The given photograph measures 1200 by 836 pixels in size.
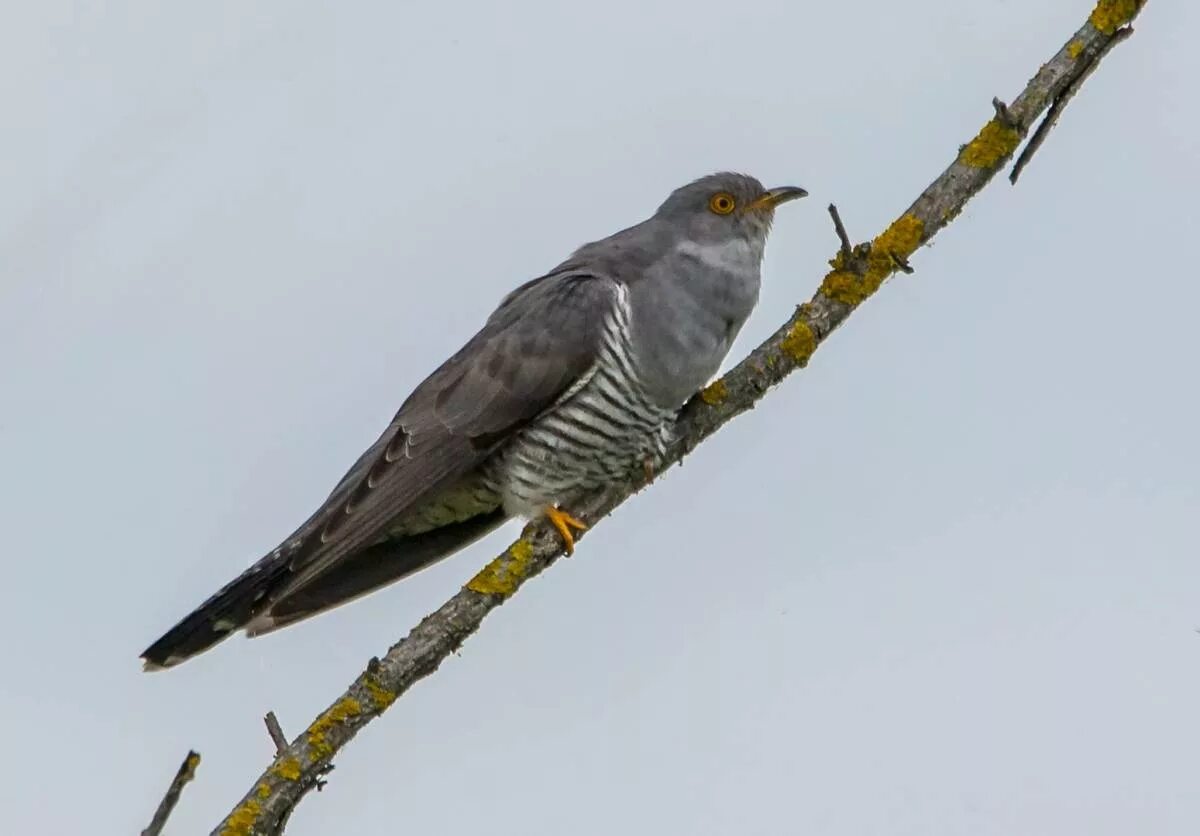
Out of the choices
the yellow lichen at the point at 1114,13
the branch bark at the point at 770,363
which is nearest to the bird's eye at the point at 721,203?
the branch bark at the point at 770,363

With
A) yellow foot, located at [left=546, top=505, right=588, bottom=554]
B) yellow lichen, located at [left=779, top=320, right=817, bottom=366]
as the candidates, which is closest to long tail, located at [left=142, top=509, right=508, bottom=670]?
yellow foot, located at [left=546, top=505, right=588, bottom=554]

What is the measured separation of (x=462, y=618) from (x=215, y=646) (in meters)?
1.31

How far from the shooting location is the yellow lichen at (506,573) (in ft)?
11.5

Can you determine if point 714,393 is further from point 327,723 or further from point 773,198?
point 327,723

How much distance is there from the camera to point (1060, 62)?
3.88 metres

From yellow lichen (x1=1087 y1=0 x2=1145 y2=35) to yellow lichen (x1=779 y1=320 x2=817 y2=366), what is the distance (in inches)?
40.6

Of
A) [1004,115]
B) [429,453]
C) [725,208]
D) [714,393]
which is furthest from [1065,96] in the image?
[429,453]

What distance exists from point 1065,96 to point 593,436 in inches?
67.5

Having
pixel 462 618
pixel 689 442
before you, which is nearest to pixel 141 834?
pixel 462 618

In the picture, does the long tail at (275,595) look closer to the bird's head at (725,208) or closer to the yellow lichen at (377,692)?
the yellow lichen at (377,692)

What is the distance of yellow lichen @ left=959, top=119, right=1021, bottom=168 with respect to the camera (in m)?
3.87

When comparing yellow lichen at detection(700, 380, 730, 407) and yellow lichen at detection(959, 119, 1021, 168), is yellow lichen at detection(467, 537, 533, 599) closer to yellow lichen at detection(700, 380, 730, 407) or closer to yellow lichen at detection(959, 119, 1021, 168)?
yellow lichen at detection(700, 380, 730, 407)

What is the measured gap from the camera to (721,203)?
17.4 ft

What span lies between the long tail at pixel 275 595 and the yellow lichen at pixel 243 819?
144 centimetres
